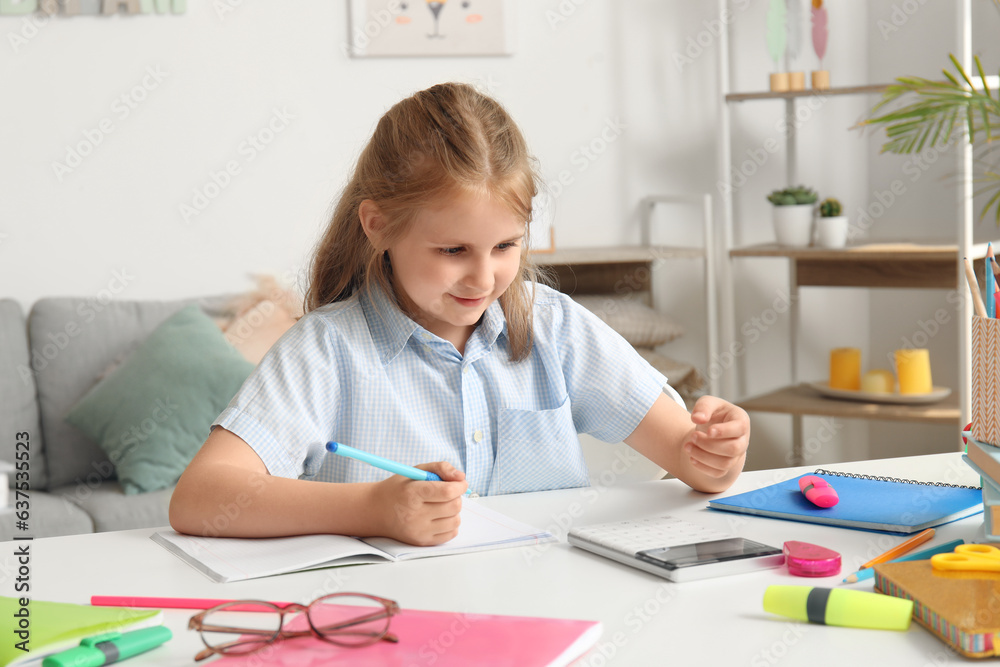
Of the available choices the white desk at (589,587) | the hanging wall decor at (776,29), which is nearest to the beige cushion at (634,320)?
the hanging wall decor at (776,29)

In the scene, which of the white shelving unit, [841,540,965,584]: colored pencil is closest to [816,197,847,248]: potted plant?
the white shelving unit

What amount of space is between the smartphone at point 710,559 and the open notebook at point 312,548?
13 centimetres

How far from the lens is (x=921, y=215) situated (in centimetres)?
290

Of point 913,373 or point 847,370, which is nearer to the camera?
point 913,373

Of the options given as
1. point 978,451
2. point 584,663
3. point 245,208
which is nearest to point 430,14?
point 245,208

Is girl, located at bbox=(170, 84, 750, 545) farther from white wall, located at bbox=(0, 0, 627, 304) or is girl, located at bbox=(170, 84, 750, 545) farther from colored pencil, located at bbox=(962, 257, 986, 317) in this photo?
white wall, located at bbox=(0, 0, 627, 304)

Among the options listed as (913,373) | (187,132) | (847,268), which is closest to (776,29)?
(847,268)

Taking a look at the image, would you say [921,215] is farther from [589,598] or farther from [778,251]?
[589,598]

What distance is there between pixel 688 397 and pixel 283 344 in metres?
1.82

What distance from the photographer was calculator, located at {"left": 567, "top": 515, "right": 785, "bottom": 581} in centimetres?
79

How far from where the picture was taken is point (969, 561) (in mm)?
726

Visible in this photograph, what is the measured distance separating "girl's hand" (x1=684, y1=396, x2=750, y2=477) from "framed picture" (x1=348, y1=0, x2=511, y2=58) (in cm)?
194

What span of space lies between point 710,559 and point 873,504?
245 millimetres

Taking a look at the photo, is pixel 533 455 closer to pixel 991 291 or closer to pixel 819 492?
pixel 819 492
